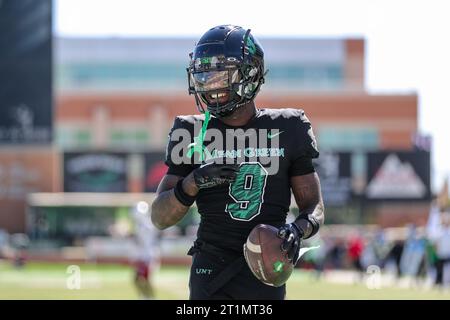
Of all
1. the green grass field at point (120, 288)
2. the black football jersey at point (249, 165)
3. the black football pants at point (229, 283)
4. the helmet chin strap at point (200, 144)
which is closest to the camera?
the black football pants at point (229, 283)

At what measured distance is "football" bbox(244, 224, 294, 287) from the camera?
4.63m

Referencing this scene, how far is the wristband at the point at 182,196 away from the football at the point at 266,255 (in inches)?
15.8

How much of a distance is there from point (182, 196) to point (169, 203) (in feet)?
0.33

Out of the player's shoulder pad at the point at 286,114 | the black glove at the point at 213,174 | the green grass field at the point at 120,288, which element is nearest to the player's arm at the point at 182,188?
the black glove at the point at 213,174

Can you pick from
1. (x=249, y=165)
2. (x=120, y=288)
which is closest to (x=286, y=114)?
(x=249, y=165)

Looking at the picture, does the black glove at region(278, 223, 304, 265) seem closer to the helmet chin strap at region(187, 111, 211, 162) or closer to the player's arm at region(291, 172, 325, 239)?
the player's arm at region(291, 172, 325, 239)

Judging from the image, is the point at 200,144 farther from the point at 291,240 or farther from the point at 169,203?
the point at 291,240

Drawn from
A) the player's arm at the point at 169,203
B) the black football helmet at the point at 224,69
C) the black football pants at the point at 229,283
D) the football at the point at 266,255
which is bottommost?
the black football pants at the point at 229,283

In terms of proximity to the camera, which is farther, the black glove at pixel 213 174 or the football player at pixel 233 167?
the football player at pixel 233 167

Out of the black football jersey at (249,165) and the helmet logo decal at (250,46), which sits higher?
the helmet logo decal at (250,46)

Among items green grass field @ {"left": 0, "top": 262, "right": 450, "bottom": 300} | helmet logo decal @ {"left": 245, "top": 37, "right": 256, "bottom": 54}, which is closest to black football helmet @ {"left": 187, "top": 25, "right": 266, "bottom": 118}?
helmet logo decal @ {"left": 245, "top": 37, "right": 256, "bottom": 54}

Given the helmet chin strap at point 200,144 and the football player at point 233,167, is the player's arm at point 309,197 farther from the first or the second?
the helmet chin strap at point 200,144

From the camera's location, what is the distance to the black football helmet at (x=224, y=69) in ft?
16.5
